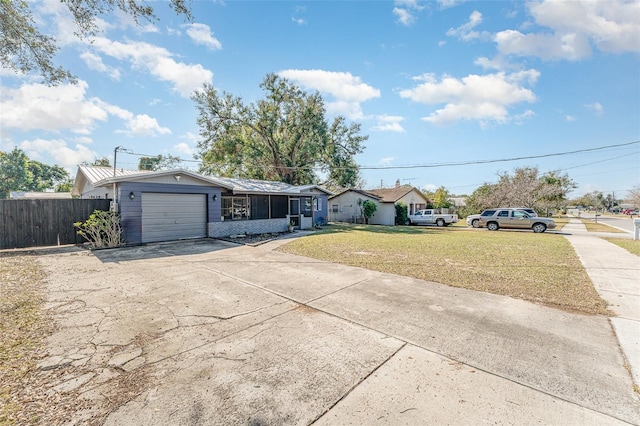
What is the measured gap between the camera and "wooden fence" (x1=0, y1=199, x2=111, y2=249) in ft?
32.8

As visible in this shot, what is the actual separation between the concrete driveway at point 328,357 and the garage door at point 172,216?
6317mm

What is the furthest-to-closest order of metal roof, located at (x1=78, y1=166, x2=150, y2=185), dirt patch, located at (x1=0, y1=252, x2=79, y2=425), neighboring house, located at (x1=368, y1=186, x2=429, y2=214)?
1. neighboring house, located at (x1=368, y1=186, x2=429, y2=214)
2. metal roof, located at (x1=78, y1=166, x2=150, y2=185)
3. dirt patch, located at (x1=0, y1=252, x2=79, y2=425)

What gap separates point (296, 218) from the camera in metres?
19.3

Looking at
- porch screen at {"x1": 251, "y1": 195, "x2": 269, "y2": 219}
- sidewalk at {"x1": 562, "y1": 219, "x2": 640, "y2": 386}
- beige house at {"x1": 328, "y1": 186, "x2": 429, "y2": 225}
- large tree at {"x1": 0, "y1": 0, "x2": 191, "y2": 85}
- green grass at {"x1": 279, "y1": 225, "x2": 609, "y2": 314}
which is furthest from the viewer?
beige house at {"x1": 328, "y1": 186, "x2": 429, "y2": 225}

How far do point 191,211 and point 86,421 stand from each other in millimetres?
11908

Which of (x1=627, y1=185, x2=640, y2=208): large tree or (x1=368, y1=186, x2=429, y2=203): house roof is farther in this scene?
(x1=627, y1=185, x2=640, y2=208): large tree

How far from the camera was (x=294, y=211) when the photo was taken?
63.7 ft

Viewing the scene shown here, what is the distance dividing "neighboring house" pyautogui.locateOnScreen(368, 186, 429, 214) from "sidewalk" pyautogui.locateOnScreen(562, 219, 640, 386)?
613 inches

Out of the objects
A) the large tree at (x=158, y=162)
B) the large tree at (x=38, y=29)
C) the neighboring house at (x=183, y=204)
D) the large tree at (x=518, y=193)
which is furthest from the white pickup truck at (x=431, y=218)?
the large tree at (x=158, y=162)

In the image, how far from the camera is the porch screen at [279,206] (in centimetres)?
1751

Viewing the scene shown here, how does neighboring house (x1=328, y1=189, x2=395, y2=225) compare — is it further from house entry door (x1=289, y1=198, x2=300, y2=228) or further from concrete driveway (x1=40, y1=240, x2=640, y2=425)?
concrete driveway (x1=40, y1=240, x2=640, y2=425)

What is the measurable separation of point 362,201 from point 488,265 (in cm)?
1897

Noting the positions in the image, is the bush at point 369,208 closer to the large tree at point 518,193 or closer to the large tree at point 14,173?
the large tree at point 518,193

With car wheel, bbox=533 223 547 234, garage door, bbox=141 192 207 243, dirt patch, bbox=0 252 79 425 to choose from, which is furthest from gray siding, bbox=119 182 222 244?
car wheel, bbox=533 223 547 234
